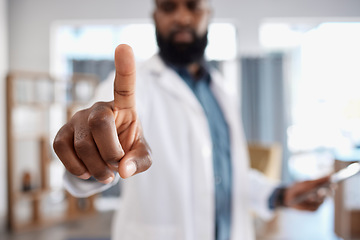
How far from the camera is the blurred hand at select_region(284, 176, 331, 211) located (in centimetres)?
88

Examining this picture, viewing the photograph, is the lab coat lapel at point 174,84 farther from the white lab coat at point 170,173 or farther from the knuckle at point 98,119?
the knuckle at point 98,119

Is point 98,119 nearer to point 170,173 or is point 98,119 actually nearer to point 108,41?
point 170,173

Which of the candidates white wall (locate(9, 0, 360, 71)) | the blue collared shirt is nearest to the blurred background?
white wall (locate(9, 0, 360, 71))

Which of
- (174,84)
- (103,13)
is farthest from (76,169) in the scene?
(103,13)

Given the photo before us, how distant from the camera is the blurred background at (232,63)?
332 cm

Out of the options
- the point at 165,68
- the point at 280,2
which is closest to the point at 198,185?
the point at 165,68

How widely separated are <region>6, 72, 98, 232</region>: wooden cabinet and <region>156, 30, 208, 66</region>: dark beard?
7.06 ft

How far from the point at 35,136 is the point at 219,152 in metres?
2.51

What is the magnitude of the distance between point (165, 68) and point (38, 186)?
2635 mm

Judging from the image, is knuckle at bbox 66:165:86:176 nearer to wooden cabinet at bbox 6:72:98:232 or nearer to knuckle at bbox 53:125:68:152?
knuckle at bbox 53:125:68:152

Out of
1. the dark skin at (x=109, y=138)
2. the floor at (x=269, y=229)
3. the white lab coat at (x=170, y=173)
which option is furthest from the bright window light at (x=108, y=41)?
the dark skin at (x=109, y=138)

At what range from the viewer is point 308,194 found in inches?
35.4

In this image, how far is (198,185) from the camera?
90 cm

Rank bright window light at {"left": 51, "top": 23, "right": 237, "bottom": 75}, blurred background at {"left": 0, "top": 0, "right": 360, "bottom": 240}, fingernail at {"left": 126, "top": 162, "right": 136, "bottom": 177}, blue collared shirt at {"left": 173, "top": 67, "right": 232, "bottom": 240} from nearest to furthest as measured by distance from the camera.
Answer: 1. fingernail at {"left": 126, "top": 162, "right": 136, "bottom": 177}
2. blue collared shirt at {"left": 173, "top": 67, "right": 232, "bottom": 240}
3. blurred background at {"left": 0, "top": 0, "right": 360, "bottom": 240}
4. bright window light at {"left": 51, "top": 23, "right": 237, "bottom": 75}
